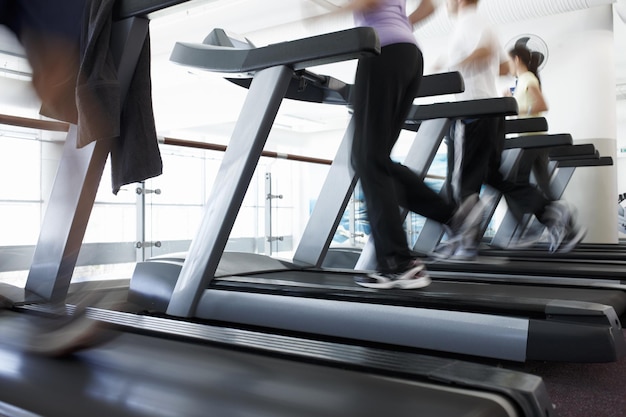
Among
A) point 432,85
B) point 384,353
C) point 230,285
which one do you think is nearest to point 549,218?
point 432,85

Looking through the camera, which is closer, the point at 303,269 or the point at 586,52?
the point at 303,269

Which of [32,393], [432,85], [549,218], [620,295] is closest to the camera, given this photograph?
[32,393]

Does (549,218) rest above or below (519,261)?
above

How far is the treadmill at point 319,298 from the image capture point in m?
1.36

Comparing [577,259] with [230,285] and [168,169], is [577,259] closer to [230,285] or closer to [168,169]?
[230,285]

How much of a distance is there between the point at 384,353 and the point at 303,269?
1.51 meters

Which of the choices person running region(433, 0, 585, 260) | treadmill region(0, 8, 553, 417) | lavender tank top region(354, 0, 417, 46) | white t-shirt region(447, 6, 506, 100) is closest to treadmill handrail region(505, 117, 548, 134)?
person running region(433, 0, 585, 260)

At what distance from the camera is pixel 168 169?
404 cm

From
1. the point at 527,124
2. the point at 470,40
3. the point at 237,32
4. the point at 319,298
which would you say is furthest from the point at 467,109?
the point at 237,32

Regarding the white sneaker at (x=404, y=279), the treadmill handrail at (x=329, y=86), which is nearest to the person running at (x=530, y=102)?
the treadmill handrail at (x=329, y=86)

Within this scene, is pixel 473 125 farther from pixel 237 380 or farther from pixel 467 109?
pixel 237 380

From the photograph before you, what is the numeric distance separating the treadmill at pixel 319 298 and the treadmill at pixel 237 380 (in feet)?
1.51

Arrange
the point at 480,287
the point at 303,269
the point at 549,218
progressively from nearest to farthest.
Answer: the point at 480,287, the point at 303,269, the point at 549,218

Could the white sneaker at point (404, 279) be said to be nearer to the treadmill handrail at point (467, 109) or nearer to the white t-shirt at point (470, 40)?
the treadmill handrail at point (467, 109)
